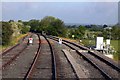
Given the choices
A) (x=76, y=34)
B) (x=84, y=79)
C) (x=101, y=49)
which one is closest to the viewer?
(x=84, y=79)

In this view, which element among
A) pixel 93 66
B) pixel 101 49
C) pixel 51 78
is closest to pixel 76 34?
pixel 101 49

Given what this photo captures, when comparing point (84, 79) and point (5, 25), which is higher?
point (5, 25)

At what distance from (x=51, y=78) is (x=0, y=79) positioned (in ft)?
7.51

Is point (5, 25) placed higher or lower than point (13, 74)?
higher

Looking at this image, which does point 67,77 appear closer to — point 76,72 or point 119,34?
point 76,72

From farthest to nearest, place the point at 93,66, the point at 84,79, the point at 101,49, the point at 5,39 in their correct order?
the point at 5,39 → the point at 101,49 → the point at 93,66 → the point at 84,79

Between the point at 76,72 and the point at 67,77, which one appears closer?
the point at 67,77

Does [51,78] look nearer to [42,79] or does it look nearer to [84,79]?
[42,79]

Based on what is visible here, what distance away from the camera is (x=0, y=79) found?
1460 cm

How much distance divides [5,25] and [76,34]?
128 feet

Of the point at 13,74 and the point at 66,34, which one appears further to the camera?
the point at 66,34

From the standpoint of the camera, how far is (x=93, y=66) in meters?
20.0

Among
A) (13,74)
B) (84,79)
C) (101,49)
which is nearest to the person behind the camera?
(84,79)

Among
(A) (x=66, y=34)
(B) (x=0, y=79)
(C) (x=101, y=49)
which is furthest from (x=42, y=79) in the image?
(A) (x=66, y=34)
